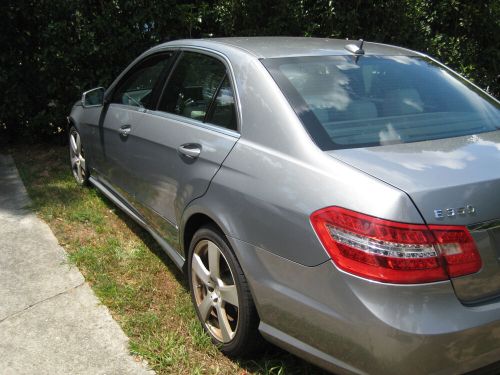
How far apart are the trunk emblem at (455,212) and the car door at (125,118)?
235cm

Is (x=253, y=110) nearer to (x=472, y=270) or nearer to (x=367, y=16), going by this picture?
(x=472, y=270)

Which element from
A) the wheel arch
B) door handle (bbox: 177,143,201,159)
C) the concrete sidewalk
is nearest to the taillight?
the wheel arch

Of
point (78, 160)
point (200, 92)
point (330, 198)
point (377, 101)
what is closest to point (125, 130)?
point (200, 92)

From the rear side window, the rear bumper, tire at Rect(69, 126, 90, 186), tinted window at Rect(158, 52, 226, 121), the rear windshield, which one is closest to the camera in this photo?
the rear bumper

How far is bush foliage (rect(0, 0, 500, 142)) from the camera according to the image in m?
6.91

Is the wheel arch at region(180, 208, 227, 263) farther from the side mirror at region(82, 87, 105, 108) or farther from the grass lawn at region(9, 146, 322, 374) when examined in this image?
the side mirror at region(82, 87, 105, 108)

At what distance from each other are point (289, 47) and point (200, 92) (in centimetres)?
60

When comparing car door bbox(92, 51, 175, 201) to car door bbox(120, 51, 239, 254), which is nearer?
car door bbox(120, 51, 239, 254)

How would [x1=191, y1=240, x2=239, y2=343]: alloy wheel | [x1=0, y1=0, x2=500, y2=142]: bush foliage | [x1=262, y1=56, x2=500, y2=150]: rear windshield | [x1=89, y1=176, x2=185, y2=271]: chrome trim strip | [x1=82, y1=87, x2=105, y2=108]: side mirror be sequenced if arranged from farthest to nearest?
[x1=0, y1=0, x2=500, y2=142]: bush foliage
[x1=82, y1=87, x2=105, y2=108]: side mirror
[x1=89, y1=176, x2=185, y2=271]: chrome trim strip
[x1=191, y1=240, x2=239, y2=343]: alloy wheel
[x1=262, y1=56, x2=500, y2=150]: rear windshield

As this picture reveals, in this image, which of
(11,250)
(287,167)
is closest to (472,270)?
(287,167)

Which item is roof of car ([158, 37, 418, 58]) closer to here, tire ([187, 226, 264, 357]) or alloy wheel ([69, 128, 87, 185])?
tire ([187, 226, 264, 357])

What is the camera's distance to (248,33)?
23.8 feet

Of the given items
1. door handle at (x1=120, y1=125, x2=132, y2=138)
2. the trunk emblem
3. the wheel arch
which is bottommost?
the wheel arch

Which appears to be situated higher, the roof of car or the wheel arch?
the roof of car
